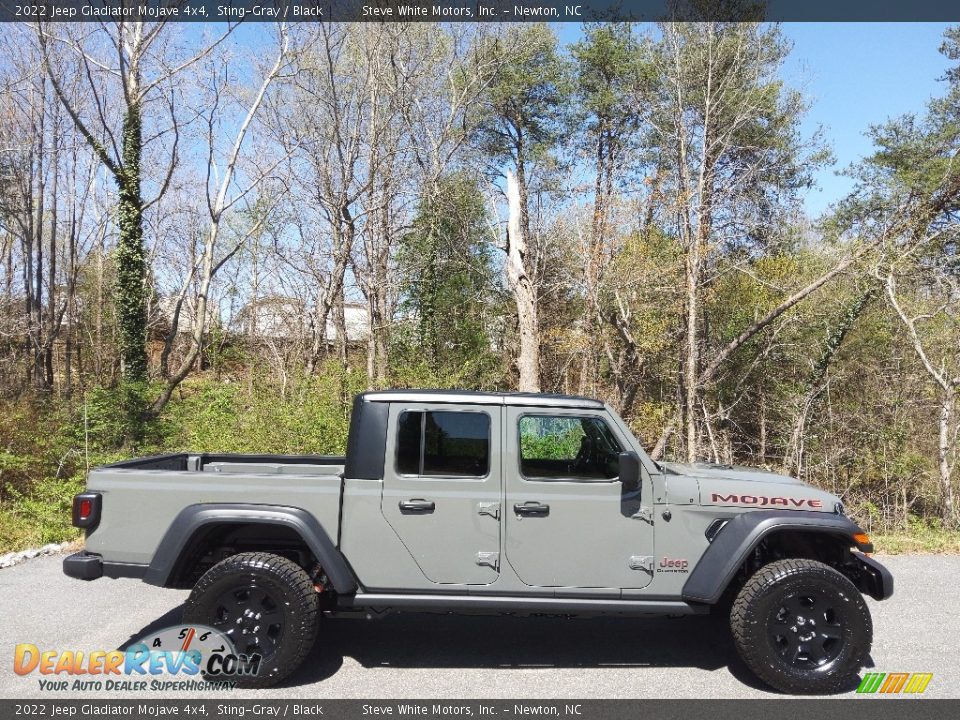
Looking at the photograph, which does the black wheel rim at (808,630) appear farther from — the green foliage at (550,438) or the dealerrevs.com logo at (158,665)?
the dealerrevs.com logo at (158,665)

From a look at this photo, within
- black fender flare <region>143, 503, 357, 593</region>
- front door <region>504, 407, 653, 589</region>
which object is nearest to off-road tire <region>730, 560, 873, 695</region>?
front door <region>504, 407, 653, 589</region>

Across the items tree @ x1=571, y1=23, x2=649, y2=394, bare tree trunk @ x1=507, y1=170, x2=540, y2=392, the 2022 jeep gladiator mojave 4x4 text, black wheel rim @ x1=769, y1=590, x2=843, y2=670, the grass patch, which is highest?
tree @ x1=571, y1=23, x2=649, y2=394

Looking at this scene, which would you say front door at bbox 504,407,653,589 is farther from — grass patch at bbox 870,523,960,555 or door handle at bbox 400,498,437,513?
grass patch at bbox 870,523,960,555

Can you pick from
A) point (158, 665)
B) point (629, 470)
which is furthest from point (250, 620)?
point (629, 470)

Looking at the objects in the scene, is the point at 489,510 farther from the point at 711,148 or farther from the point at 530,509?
the point at 711,148

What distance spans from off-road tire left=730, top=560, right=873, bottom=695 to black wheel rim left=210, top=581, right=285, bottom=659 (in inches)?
105

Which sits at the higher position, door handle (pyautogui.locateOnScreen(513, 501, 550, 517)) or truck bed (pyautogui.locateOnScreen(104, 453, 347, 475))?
truck bed (pyautogui.locateOnScreen(104, 453, 347, 475))

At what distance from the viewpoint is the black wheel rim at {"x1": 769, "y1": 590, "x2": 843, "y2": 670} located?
4176 millimetres

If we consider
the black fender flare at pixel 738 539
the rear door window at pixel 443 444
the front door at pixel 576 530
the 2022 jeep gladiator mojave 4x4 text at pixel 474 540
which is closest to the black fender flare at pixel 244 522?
the 2022 jeep gladiator mojave 4x4 text at pixel 474 540

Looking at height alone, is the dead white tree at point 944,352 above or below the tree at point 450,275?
below

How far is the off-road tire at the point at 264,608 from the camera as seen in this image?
13.4ft

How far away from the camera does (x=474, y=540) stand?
14.0 feet

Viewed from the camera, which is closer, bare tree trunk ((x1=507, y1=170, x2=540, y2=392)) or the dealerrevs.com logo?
the dealerrevs.com logo
